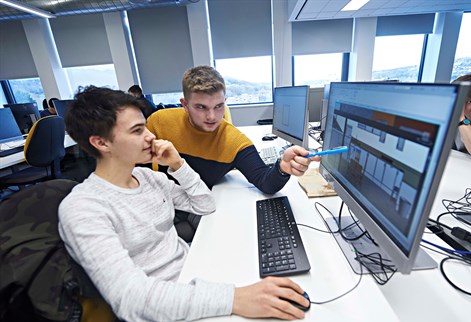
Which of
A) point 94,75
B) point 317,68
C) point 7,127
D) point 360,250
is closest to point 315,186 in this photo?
point 360,250

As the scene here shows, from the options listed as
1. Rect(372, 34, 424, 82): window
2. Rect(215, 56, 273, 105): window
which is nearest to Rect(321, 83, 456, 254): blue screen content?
Rect(215, 56, 273, 105): window

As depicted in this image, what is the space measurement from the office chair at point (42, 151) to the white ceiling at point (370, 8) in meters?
3.89

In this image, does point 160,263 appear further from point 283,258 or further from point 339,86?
point 339,86

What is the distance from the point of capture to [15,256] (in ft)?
1.75

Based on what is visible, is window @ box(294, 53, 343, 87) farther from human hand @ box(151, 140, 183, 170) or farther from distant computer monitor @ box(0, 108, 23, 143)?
distant computer monitor @ box(0, 108, 23, 143)

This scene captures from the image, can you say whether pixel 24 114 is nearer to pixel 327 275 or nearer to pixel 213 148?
pixel 213 148

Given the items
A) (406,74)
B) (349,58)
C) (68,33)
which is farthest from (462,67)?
(68,33)

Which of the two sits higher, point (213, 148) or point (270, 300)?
point (213, 148)

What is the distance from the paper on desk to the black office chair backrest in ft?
7.73

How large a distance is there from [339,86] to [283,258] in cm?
64

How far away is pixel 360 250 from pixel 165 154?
0.83 metres

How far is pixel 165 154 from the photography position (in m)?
1.01

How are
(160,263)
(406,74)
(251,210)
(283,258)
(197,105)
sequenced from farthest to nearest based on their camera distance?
(406,74) → (197,105) → (251,210) → (160,263) → (283,258)

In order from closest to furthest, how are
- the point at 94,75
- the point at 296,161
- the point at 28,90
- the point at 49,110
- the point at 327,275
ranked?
the point at 327,275 < the point at 296,161 < the point at 49,110 < the point at 94,75 < the point at 28,90
